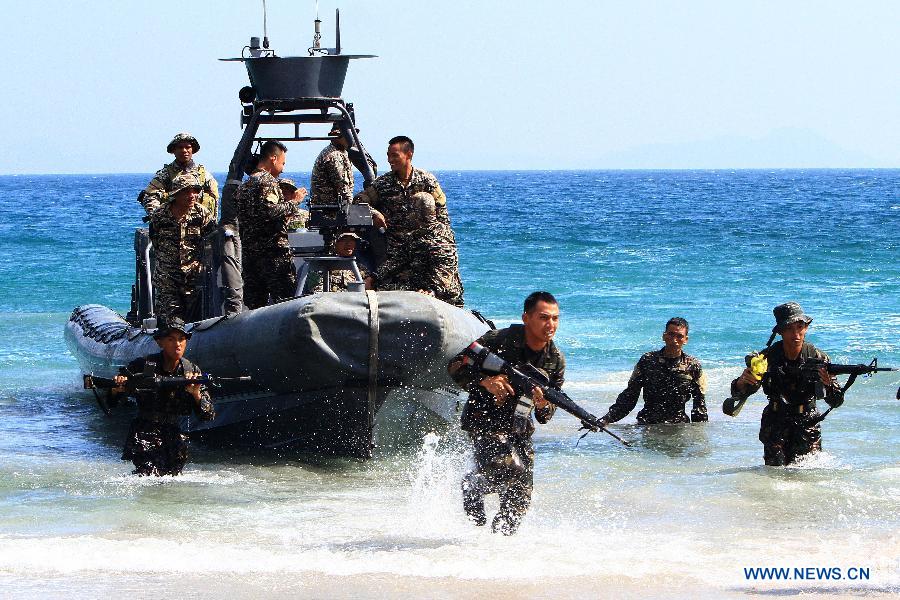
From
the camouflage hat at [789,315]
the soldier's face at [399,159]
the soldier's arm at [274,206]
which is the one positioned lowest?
the camouflage hat at [789,315]

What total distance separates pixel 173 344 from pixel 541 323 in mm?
2216

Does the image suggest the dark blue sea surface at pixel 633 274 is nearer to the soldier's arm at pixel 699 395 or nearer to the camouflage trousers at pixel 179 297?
the soldier's arm at pixel 699 395

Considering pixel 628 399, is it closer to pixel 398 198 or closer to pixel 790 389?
pixel 790 389

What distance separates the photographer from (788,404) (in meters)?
7.87

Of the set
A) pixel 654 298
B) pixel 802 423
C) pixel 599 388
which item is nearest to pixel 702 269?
pixel 654 298

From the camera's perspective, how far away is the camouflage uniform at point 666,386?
368 inches

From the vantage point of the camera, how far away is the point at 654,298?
2116cm

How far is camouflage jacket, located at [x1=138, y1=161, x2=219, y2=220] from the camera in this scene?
362 inches

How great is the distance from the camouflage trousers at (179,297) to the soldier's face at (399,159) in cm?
171

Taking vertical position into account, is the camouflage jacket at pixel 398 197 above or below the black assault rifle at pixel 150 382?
above

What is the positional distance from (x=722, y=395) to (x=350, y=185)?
13.4 feet

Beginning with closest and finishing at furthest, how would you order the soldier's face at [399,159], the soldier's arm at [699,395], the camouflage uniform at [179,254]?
the soldier's face at [399,159], the camouflage uniform at [179,254], the soldier's arm at [699,395]

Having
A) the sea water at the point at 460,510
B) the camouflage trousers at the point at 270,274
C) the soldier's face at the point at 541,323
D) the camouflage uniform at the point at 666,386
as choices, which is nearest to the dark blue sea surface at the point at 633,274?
the sea water at the point at 460,510

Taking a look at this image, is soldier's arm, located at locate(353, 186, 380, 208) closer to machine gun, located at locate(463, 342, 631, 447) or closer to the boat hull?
Result: the boat hull
